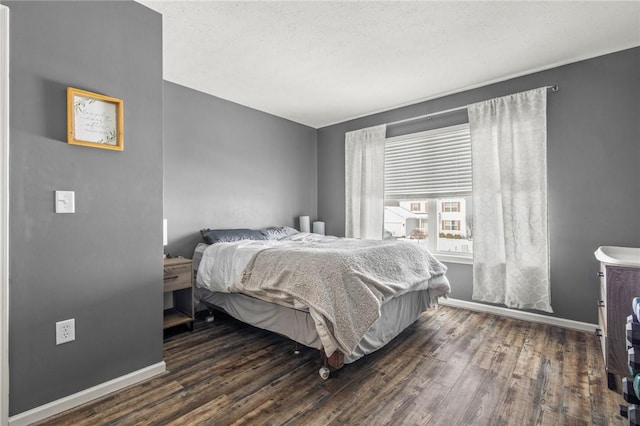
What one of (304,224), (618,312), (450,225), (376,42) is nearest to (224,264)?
(304,224)

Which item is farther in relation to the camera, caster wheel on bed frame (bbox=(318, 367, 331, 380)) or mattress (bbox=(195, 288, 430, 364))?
mattress (bbox=(195, 288, 430, 364))

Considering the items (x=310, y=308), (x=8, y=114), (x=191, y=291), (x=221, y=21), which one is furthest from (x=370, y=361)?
(x=221, y=21)

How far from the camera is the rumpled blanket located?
193cm

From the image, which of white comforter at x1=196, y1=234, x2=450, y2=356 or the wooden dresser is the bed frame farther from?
the wooden dresser

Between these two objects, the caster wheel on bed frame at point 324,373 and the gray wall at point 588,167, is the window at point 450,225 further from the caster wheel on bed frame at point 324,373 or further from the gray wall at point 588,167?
the caster wheel on bed frame at point 324,373

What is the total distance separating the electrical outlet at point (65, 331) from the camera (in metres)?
1.67

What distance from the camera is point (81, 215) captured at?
1771mm

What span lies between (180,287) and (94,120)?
1.52 m

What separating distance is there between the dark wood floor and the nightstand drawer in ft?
1.50

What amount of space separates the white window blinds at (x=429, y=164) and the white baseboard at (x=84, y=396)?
3.32 meters

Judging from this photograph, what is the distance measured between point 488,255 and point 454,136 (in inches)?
57.0

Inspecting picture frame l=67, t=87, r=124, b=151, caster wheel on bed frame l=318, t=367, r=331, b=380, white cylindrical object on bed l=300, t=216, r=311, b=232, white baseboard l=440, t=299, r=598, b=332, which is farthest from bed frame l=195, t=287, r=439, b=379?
white cylindrical object on bed l=300, t=216, r=311, b=232

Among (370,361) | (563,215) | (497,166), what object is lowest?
(370,361)

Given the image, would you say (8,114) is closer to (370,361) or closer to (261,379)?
(261,379)
